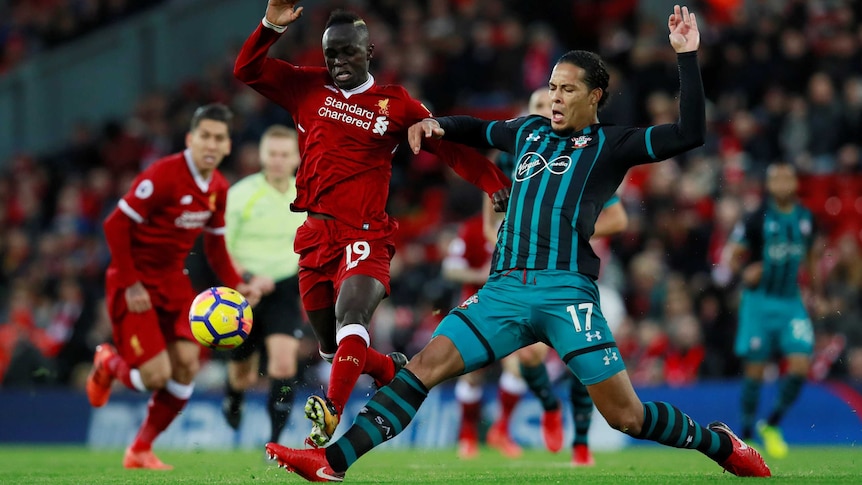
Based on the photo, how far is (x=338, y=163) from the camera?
695cm

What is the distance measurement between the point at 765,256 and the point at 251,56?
646 centimetres

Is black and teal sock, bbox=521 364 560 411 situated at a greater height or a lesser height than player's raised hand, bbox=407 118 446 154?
lesser

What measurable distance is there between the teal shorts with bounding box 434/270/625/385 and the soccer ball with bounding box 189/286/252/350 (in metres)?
1.87

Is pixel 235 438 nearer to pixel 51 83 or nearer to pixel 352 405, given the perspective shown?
pixel 352 405

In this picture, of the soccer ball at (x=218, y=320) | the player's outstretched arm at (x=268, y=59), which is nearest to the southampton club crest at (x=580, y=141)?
the player's outstretched arm at (x=268, y=59)

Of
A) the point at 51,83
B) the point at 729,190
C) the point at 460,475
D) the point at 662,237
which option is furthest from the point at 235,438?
the point at 51,83

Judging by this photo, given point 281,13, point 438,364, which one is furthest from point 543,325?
point 281,13

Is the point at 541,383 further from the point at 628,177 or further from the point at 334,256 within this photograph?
the point at 628,177

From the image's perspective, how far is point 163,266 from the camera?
9023mm

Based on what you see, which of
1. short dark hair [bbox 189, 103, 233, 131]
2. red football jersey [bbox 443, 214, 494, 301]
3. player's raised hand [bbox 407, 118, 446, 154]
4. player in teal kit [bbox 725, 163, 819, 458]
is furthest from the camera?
player in teal kit [bbox 725, 163, 819, 458]

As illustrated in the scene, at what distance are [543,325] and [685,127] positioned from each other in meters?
1.16

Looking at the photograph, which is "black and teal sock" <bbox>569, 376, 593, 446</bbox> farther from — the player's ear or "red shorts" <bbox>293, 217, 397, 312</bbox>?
the player's ear

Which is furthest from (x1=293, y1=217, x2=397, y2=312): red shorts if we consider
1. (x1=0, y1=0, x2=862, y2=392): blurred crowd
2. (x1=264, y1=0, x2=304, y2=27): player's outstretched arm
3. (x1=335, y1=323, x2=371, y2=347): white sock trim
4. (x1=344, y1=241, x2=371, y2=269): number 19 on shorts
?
(x1=0, y1=0, x2=862, y2=392): blurred crowd

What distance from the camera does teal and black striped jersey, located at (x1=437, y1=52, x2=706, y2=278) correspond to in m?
6.13
